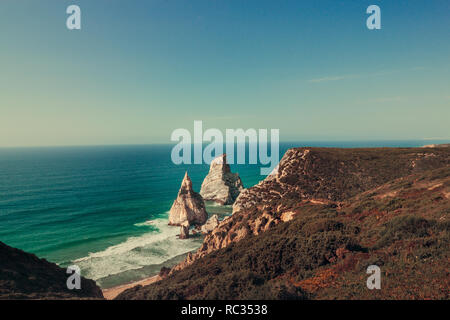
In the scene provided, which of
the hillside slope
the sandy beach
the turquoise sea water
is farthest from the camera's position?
the turquoise sea water

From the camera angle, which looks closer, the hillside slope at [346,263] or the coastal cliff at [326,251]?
the hillside slope at [346,263]

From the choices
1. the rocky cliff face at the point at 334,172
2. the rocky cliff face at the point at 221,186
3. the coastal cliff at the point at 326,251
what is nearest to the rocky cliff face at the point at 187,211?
the rocky cliff face at the point at 334,172

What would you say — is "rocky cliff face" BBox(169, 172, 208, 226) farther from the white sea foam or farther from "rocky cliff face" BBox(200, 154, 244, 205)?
"rocky cliff face" BBox(200, 154, 244, 205)

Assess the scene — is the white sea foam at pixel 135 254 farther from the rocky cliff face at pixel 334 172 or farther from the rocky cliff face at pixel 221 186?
the rocky cliff face at pixel 221 186

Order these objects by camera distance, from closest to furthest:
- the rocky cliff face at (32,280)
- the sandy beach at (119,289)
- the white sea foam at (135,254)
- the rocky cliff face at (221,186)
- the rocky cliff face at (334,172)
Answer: the rocky cliff face at (32,280) → the sandy beach at (119,289) → the white sea foam at (135,254) → the rocky cliff face at (334,172) → the rocky cliff face at (221,186)

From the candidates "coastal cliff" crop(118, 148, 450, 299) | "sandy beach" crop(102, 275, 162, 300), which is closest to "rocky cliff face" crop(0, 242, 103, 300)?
"coastal cliff" crop(118, 148, 450, 299)

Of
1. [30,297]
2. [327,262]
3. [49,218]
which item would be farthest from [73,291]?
[49,218]

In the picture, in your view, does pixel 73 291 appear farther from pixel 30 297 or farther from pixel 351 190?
pixel 351 190
